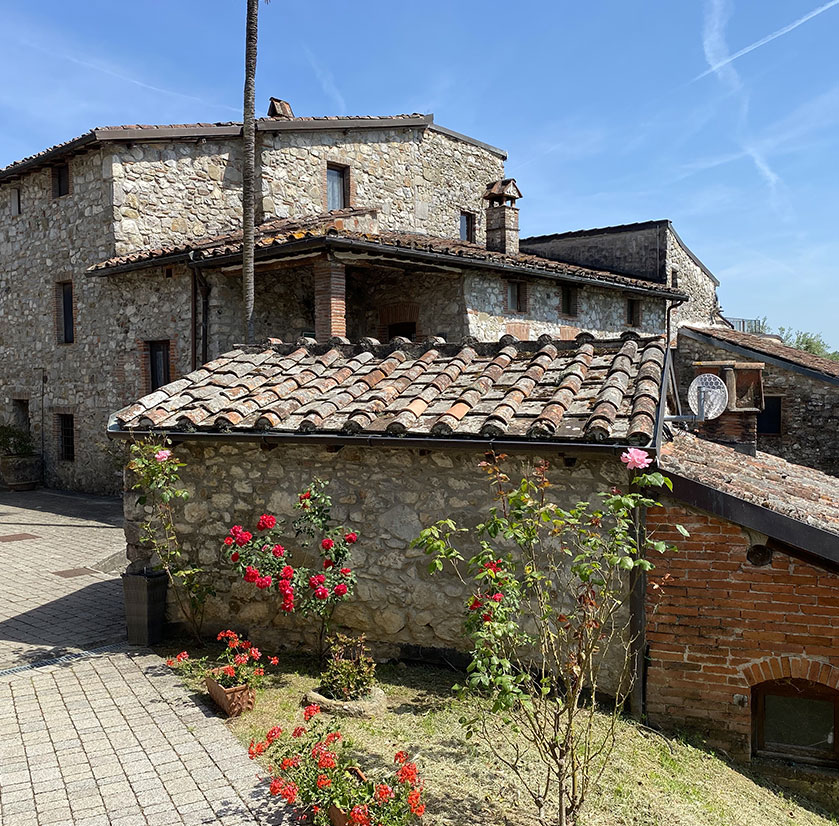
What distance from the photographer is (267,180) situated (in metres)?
14.7

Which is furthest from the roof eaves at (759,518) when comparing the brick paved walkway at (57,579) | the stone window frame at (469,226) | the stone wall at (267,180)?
the stone window frame at (469,226)

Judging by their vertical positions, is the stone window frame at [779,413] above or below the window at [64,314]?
below

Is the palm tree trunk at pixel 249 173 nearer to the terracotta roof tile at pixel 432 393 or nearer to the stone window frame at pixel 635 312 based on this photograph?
the terracotta roof tile at pixel 432 393

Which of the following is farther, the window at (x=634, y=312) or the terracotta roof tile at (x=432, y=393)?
the window at (x=634, y=312)

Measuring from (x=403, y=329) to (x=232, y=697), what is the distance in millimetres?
9781

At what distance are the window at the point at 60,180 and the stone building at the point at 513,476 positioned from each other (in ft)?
35.4

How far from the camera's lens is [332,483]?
6.03 meters

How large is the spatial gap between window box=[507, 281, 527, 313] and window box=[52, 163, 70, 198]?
10.4 metres

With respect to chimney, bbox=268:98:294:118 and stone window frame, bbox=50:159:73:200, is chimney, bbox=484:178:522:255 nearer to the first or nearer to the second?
chimney, bbox=268:98:294:118

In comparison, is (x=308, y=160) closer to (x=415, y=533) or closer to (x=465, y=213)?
(x=465, y=213)

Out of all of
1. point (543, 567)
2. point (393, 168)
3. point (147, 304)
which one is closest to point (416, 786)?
point (543, 567)

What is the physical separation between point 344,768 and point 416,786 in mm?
424

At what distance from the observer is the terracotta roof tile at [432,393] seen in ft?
17.0

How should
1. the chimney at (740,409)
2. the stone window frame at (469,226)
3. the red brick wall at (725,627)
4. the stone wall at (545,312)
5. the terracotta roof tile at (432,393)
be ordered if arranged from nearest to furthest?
1. the red brick wall at (725,627)
2. the terracotta roof tile at (432,393)
3. the chimney at (740,409)
4. the stone wall at (545,312)
5. the stone window frame at (469,226)
